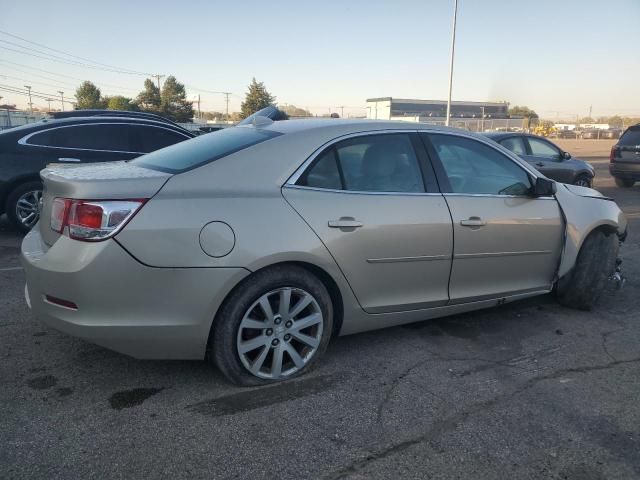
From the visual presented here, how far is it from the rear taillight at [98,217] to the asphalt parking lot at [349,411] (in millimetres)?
946

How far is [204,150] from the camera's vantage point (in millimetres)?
3379

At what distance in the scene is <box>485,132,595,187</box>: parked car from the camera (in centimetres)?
1066

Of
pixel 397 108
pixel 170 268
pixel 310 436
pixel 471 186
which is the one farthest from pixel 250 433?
pixel 397 108

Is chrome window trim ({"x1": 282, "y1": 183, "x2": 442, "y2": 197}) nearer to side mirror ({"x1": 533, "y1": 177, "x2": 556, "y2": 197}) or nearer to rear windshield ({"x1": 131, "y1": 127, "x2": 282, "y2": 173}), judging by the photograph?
rear windshield ({"x1": 131, "y1": 127, "x2": 282, "y2": 173})

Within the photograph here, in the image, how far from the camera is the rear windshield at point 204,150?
10.4 ft

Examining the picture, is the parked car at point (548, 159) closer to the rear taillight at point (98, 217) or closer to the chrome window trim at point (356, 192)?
the chrome window trim at point (356, 192)

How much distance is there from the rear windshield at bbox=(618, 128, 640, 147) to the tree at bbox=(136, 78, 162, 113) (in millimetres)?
72788

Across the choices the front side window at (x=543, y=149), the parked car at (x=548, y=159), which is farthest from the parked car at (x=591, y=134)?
the front side window at (x=543, y=149)

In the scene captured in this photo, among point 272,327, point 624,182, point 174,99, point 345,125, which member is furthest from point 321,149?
point 174,99

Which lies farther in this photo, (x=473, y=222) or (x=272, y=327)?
(x=473, y=222)

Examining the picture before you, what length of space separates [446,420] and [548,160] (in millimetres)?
9696

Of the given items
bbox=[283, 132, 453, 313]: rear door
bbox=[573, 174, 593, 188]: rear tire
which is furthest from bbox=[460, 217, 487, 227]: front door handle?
bbox=[573, 174, 593, 188]: rear tire

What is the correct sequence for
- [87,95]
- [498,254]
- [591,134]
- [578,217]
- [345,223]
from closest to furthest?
[345,223] < [498,254] < [578,217] < [591,134] < [87,95]

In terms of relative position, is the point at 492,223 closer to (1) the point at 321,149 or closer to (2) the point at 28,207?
(1) the point at 321,149
